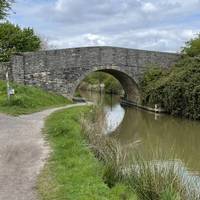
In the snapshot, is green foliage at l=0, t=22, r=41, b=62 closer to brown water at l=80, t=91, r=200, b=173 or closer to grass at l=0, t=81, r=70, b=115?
grass at l=0, t=81, r=70, b=115

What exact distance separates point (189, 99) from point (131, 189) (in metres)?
15.7

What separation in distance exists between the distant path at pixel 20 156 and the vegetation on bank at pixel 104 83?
31.3 metres

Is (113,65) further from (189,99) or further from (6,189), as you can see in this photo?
(6,189)

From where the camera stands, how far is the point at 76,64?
85.7ft

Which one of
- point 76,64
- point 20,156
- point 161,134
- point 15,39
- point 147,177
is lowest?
point 161,134

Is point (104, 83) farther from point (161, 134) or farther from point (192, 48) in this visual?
point (161, 134)

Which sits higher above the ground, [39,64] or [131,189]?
[39,64]

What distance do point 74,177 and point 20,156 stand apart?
1.89m

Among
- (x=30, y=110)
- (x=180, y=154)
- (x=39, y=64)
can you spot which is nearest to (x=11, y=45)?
(x=39, y=64)

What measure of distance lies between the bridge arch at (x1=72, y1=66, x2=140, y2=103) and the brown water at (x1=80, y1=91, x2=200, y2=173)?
3836mm

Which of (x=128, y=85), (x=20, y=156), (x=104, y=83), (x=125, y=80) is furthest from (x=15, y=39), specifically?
(x=20, y=156)

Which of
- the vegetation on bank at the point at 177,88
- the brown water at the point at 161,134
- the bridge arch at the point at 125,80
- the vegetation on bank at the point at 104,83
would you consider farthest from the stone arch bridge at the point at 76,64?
the vegetation on bank at the point at 104,83

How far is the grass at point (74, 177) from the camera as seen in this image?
5684 mm

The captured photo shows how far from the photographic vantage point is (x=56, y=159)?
7.61m
